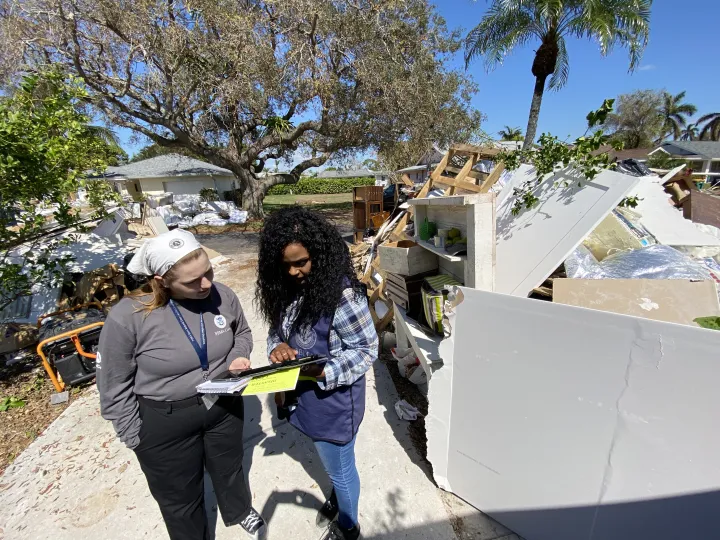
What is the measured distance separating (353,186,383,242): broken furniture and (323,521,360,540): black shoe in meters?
8.01

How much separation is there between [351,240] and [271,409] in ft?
28.7

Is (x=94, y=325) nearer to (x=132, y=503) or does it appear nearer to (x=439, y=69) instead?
(x=132, y=503)

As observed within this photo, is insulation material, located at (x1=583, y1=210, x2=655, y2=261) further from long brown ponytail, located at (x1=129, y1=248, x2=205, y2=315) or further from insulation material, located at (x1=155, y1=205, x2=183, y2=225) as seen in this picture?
insulation material, located at (x1=155, y1=205, x2=183, y2=225)

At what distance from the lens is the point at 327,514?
→ 2.04 meters

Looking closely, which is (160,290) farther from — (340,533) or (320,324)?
(340,533)

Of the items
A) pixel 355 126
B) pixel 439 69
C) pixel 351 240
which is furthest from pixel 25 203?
pixel 439 69

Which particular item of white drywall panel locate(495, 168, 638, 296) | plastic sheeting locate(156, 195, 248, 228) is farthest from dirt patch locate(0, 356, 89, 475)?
plastic sheeting locate(156, 195, 248, 228)

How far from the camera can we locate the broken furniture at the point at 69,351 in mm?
3276

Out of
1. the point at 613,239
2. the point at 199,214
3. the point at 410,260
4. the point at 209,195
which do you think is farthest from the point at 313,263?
the point at 209,195

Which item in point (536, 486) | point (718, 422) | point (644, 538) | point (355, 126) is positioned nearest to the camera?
point (718, 422)

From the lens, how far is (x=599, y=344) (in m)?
1.36

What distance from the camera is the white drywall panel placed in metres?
2.16

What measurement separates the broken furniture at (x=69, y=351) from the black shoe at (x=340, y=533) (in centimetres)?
294

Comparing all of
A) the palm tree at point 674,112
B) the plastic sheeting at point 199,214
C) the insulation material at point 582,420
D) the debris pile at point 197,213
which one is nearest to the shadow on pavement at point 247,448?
the insulation material at point 582,420
